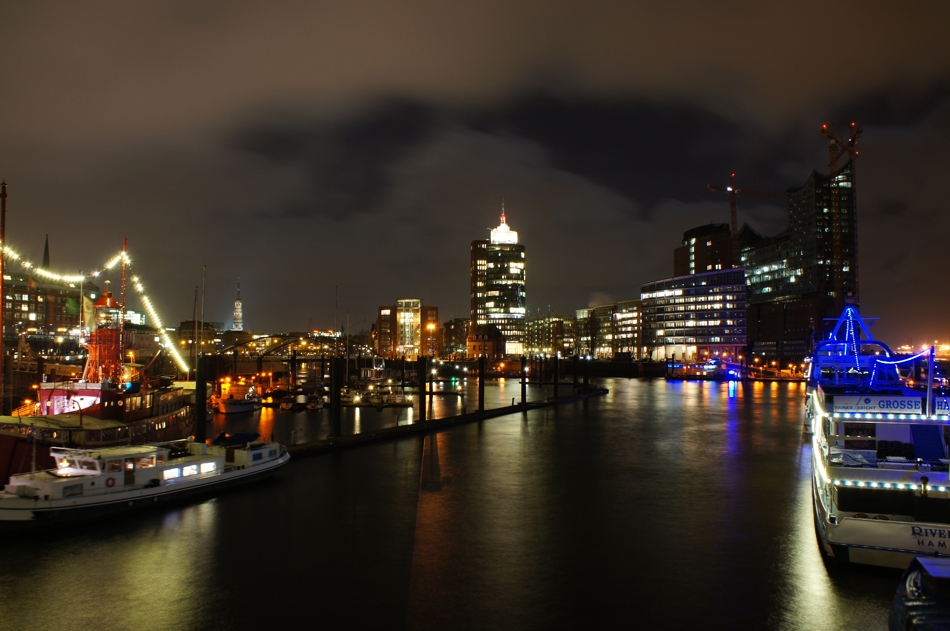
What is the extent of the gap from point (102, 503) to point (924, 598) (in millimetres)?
20907

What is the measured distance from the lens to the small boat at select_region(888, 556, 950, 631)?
329 inches

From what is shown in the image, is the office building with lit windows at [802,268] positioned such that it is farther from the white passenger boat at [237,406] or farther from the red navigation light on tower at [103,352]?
the red navigation light on tower at [103,352]

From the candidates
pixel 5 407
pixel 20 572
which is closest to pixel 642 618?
pixel 20 572

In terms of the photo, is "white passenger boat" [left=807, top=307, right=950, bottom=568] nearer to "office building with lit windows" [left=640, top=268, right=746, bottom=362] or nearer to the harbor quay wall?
the harbor quay wall

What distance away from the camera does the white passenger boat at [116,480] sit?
17.7m

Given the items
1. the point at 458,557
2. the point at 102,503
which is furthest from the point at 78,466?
the point at 458,557

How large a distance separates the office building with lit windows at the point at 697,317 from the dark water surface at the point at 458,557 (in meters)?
136

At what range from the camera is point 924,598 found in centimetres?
889

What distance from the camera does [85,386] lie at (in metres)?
28.2

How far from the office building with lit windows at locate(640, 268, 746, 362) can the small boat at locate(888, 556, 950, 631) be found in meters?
150

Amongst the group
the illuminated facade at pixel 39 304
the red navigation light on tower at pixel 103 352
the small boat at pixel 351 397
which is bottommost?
the small boat at pixel 351 397

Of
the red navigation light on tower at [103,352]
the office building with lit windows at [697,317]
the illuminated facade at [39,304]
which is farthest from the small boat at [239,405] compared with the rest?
the office building with lit windows at [697,317]

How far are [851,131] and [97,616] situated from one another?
191 m

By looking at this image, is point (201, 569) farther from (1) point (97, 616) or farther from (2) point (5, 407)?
(2) point (5, 407)
